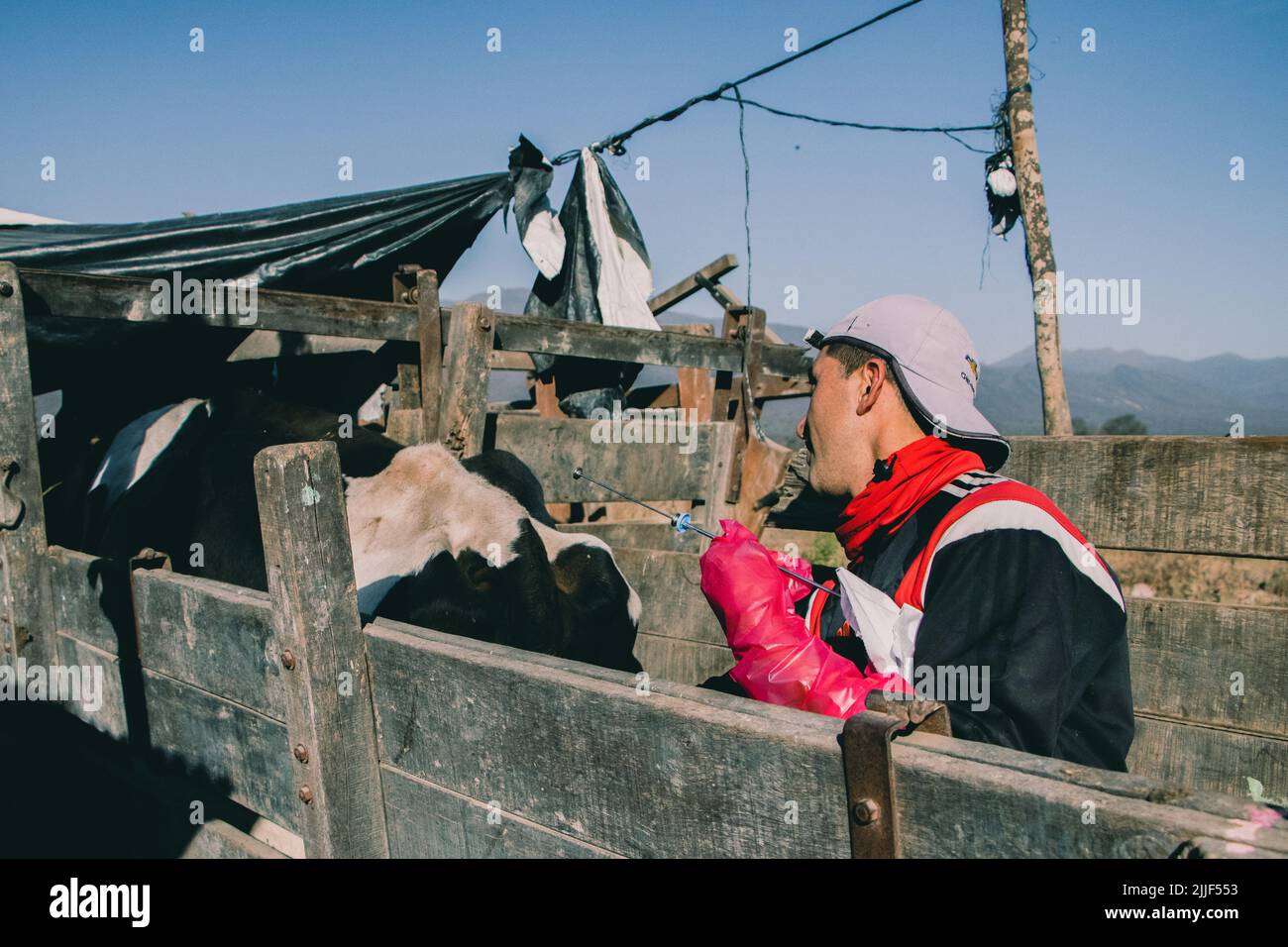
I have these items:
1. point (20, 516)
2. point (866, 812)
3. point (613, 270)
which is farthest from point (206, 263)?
point (866, 812)

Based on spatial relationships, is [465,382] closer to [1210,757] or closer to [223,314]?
[223,314]

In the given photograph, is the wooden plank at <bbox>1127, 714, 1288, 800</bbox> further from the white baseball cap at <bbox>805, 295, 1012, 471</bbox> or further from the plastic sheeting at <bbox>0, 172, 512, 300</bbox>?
the plastic sheeting at <bbox>0, 172, 512, 300</bbox>

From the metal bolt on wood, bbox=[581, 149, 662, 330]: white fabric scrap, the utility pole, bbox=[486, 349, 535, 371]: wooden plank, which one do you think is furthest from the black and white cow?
the utility pole

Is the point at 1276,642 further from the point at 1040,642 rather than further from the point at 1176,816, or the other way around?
the point at 1176,816

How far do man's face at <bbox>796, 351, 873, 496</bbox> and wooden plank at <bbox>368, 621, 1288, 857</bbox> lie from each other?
0.85 m

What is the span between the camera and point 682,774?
1353mm


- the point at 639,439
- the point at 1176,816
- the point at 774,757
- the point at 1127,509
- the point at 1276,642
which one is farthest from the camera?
the point at 639,439

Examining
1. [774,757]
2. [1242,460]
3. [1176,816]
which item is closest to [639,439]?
[1242,460]

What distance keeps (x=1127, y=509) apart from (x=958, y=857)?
1936 millimetres

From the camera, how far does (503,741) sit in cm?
161

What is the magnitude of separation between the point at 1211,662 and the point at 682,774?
1692mm

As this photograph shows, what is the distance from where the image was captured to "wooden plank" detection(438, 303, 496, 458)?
395 centimetres

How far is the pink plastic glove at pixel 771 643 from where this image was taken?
1.59 meters

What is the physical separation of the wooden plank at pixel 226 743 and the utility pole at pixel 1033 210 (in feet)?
21.1
